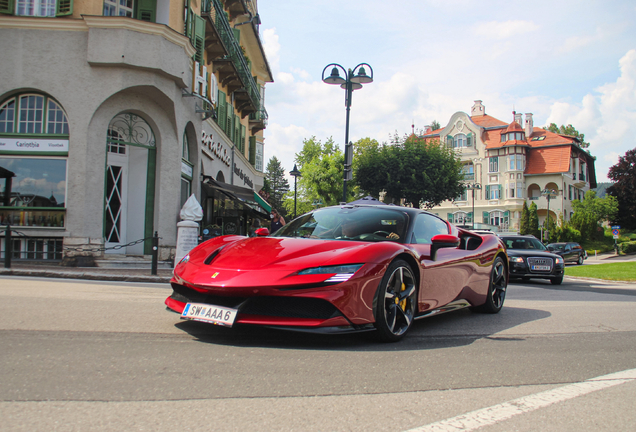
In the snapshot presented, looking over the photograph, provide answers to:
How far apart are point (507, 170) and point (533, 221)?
8.56m

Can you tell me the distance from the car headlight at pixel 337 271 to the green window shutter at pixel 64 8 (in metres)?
13.5

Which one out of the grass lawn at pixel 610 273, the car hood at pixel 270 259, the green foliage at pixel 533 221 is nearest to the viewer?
the car hood at pixel 270 259

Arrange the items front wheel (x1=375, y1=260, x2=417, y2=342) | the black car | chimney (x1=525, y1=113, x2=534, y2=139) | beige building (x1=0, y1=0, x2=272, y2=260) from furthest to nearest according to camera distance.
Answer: chimney (x1=525, y1=113, x2=534, y2=139)
the black car
beige building (x1=0, y1=0, x2=272, y2=260)
front wheel (x1=375, y1=260, x2=417, y2=342)

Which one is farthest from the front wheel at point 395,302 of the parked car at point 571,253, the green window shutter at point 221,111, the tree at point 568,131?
the tree at point 568,131

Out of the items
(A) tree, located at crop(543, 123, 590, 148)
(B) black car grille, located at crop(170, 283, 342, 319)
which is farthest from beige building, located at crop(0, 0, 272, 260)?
(A) tree, located at crop(543, 123, 590, 148)

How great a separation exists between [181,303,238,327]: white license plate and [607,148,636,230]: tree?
70.2 metres

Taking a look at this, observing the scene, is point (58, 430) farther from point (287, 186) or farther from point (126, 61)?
point (287, 186)

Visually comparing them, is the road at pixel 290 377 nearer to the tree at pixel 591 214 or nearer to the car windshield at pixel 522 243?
the car windshield at pixel 522 243

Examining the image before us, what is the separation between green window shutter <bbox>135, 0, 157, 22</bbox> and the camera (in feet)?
51.4

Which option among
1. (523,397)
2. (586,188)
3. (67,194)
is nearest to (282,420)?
(523,397)

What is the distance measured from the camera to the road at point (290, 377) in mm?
2537

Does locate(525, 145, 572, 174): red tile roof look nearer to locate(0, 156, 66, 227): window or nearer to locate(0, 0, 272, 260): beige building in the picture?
locate(0, 0, 272, 260): beige building

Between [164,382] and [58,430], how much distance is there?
2.49ft

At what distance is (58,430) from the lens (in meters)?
2.27
